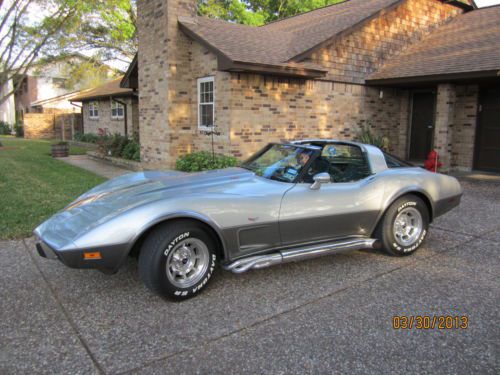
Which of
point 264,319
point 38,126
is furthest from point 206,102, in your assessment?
point 38,126

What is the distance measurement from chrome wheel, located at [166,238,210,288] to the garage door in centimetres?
1073

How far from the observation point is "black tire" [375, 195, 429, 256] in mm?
4621

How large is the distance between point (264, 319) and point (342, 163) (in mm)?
2410

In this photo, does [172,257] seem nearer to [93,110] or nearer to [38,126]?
[93,110]

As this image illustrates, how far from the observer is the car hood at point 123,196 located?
3566 millimetres

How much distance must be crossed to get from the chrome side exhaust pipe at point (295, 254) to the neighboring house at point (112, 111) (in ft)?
43.1

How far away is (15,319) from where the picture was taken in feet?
10.9

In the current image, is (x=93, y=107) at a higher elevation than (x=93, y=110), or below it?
higher

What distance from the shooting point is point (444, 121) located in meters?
11.3

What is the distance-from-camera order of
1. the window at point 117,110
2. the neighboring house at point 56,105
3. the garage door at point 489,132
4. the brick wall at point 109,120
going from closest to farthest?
the garage door at point 489,132, the brick wall at point 109,120, the window at point 117,110, the neighboring house at point 56,105

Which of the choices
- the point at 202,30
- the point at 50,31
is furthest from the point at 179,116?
the point at 50,31

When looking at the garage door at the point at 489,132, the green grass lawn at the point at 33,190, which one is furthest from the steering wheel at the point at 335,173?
the garage door at the point at 489,132

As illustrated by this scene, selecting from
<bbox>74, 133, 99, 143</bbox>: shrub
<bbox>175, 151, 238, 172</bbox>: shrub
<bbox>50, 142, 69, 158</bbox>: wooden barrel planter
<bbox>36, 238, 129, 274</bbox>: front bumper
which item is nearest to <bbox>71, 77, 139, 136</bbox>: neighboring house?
<bbox>74, 133, 99, 143</bbox>: shrub

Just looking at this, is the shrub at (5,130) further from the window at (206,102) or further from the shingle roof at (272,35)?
the window at (206,102)
